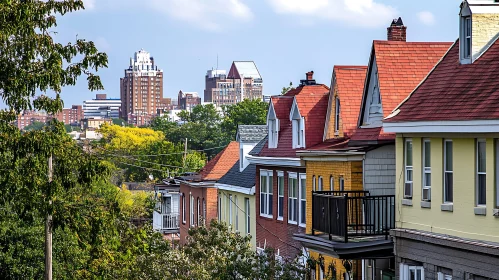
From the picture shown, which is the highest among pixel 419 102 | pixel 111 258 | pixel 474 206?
pixel 419 102

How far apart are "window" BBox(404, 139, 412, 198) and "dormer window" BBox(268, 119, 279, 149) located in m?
17.0

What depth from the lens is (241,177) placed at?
169 feet

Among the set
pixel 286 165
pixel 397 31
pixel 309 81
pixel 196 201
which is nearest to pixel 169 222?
pixel 196 201

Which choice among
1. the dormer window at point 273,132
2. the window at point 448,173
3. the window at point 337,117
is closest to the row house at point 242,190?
the dormer window at point 273,132

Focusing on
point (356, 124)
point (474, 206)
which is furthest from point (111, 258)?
point (474, 206)

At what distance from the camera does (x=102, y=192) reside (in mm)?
79312

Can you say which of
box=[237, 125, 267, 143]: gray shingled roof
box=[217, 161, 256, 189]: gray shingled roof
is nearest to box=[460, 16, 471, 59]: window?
box=[217, 161, 256, 189]: gray shingled roof

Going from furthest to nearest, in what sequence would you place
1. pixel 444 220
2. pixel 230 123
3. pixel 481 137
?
pixel 230 123 → pixel 444 220 → pixel 481 137

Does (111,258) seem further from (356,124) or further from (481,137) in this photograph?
(481,137)

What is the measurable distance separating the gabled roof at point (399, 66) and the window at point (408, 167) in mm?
3915

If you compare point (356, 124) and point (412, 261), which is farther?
point (356, 124)

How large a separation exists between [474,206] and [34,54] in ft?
42.2

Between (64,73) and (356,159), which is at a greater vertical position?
(64,73)

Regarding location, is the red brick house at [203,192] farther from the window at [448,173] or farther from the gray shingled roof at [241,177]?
the window at [448,173]
